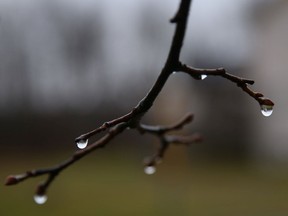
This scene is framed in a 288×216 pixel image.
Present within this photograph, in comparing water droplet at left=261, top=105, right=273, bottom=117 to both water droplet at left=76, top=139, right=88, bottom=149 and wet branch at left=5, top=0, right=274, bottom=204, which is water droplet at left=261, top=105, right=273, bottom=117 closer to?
wet branch at left=5, top=0, right=274, bottom=204

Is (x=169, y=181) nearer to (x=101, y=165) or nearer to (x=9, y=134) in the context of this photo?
(x=101, y=165)

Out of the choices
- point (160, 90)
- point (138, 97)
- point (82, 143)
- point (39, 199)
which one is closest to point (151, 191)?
point (138, 97)

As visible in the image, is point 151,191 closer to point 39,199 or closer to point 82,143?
point 39,199

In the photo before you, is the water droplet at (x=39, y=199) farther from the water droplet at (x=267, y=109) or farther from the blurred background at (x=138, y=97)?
the blurred background at (x=138, y=97)

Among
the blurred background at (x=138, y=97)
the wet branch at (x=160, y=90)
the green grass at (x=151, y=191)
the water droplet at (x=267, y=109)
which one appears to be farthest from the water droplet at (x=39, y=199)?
the blurred background at (x=138, y=97)

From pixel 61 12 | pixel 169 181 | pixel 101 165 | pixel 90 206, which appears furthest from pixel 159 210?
pixel 61 12

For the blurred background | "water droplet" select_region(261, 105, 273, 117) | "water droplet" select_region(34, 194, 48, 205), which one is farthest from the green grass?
"water droplet" select_region(261, 105, 273, 117)
